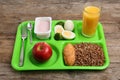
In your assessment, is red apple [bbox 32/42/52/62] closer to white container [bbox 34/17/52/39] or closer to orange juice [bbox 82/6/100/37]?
white container [bbox 34/17/52/39]

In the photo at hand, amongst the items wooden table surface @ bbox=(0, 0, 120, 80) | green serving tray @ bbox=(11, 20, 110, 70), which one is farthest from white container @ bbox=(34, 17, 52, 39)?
wooden table surface @ bbox=(0, 0, 120, 80)

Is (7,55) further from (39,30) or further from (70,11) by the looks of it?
(70,11)

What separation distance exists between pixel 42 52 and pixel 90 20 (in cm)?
30

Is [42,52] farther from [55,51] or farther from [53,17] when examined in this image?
[53,17]

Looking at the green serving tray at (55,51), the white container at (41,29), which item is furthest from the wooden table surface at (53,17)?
the white container at (41,29)

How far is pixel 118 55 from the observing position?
1.11m

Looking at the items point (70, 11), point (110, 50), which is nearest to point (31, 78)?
point (110, 50)

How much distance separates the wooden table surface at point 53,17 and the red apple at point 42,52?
0.06m

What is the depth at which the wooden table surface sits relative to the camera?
40.6 inches

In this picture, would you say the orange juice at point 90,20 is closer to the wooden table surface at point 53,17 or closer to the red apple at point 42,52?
the wooden table surface at point 53,17

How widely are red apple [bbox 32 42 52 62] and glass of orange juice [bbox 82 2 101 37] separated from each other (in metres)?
0.23

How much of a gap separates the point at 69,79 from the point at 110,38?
0.33 metres

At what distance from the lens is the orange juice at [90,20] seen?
3.75ft

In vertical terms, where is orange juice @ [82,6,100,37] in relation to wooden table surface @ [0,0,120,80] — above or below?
above
